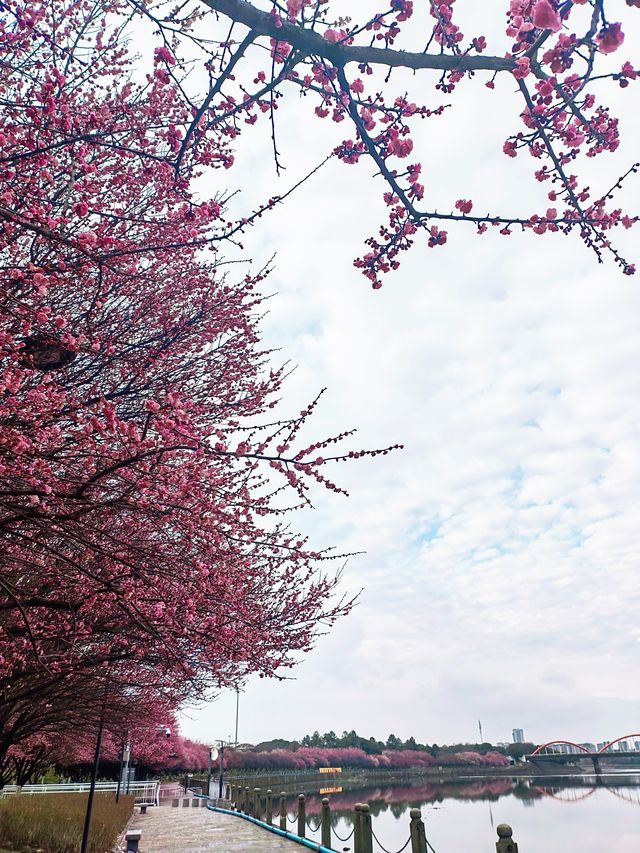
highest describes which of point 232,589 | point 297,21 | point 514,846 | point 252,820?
point 297,21

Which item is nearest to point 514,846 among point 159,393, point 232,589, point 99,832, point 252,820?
point 232,589

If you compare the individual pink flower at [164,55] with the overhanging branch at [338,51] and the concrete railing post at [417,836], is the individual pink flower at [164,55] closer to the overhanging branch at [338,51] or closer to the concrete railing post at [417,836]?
the overhanging branch at [338,51]

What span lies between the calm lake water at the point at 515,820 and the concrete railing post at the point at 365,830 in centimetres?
960

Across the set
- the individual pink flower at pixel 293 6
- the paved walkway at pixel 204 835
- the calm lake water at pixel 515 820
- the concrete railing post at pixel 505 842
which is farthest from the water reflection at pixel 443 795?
the individual pink flower at pixel 293 6

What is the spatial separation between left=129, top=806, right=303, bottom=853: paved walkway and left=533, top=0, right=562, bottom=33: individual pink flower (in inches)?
592

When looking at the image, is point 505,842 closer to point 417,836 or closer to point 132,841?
point 417,836

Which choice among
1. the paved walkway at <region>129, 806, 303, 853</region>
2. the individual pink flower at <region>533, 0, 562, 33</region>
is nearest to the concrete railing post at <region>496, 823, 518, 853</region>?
the individual pink flower at <region>533, 0, 562, 33</region>

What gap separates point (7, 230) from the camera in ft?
15.6

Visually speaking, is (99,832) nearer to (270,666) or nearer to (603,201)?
(270,666)

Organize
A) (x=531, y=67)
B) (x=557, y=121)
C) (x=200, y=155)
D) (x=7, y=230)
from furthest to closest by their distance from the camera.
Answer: (x=200, y=155)
(x=7, y=230)
(x=557, y=121)
(x=531, y=67)

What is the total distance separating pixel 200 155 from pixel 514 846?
8174 millimetres

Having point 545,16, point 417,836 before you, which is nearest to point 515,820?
point 417,836

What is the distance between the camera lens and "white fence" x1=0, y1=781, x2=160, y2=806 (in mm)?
24266

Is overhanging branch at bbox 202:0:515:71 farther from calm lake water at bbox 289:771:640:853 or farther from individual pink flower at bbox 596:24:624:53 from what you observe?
calm lake water at bbox 289:771:640:853
